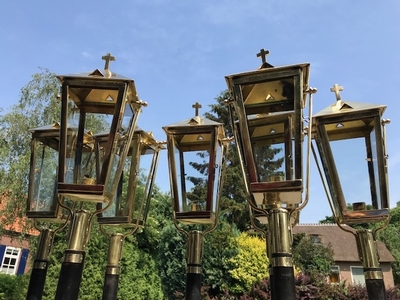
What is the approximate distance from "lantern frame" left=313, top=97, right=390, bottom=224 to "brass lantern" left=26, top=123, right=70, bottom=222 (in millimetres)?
2517

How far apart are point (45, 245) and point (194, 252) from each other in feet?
4.96

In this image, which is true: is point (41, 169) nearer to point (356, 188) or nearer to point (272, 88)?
point (272, 88)

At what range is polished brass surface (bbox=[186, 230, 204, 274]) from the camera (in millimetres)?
3148

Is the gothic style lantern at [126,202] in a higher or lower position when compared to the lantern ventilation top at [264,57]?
lower

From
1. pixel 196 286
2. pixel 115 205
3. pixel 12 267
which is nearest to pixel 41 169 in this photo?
pixel 115 205

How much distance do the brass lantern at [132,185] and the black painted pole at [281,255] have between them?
166 cm

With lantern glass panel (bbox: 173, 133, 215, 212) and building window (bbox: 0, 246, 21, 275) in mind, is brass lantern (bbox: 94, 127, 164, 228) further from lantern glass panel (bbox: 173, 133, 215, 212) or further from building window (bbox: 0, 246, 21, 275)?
building window (bbox: 0, 246, 21, 275)

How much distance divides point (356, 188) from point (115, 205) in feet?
7.82

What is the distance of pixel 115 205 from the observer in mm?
3553

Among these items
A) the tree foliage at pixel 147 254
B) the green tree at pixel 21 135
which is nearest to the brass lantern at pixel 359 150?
the tree foliage at pixel 147 254

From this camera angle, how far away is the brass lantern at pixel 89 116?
246 cm

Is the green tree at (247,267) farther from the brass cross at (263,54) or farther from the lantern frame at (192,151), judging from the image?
the brass cross at (263,54)

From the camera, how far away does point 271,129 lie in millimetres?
2596

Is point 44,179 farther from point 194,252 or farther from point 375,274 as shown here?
point 375,274
